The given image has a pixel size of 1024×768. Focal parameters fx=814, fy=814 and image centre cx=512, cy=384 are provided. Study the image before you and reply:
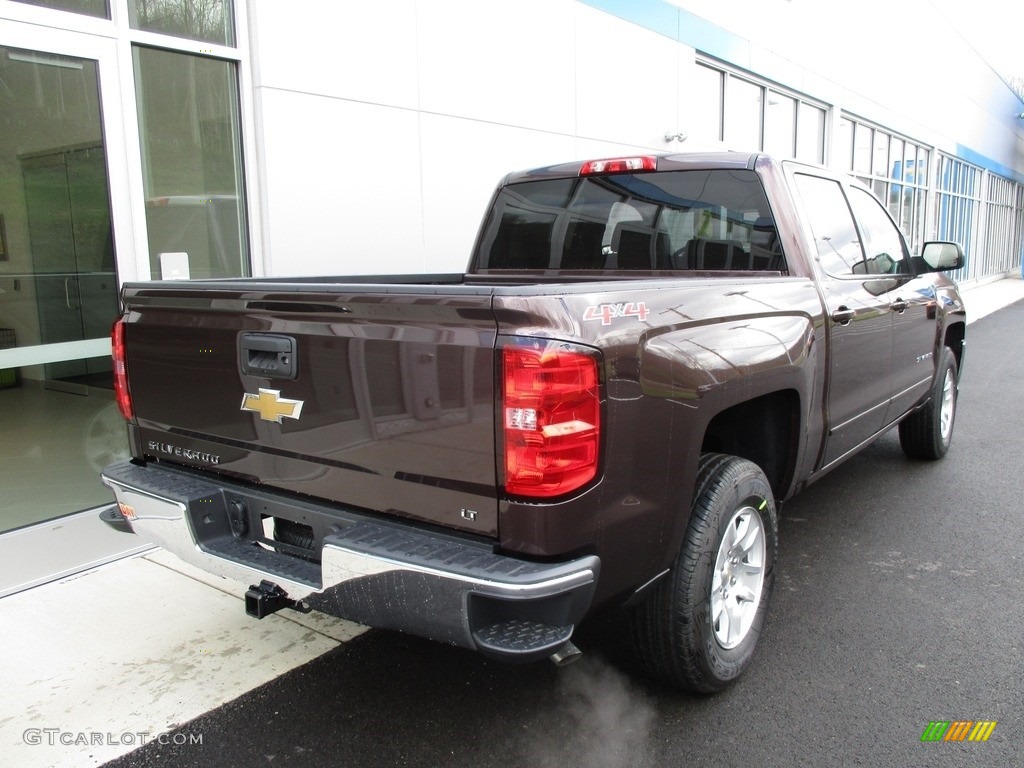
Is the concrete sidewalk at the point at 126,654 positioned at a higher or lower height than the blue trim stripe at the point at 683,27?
lower

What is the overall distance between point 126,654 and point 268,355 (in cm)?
163

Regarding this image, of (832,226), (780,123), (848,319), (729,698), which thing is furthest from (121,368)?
(780,123)

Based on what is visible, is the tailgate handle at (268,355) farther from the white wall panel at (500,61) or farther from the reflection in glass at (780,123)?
the reflection in glass at (780,123)

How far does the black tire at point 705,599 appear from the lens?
2.69m

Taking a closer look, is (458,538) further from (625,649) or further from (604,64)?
(604,64)

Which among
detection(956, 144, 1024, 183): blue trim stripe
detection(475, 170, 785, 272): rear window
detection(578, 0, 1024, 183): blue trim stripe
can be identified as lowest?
detection(475, 170, 785, 272): rear window

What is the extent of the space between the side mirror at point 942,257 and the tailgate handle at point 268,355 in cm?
402

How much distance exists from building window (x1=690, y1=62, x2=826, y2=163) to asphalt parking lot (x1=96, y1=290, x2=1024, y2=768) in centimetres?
716

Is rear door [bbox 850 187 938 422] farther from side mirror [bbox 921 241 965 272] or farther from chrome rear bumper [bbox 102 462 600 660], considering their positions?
chrome rear bumper [bbox 102 462 600 660]

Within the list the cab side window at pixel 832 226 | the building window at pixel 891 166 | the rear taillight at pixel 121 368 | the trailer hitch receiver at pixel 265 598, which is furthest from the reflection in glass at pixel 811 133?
the trailer hitch receiver at pixel 265 598

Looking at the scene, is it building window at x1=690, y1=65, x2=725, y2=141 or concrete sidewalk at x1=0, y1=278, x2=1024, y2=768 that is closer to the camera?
concrete sidewalk at x1=0, y1=278, x2=1024, y2=768

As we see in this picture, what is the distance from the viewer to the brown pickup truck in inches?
85.7

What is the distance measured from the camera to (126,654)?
336 centimetres

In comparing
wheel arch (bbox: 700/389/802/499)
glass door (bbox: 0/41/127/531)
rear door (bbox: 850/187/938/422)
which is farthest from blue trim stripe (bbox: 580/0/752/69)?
wheel arch (bbox: 700/389/802/499)
